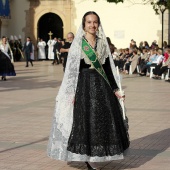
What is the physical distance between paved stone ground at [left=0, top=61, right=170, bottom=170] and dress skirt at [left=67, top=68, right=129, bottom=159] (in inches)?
17.3

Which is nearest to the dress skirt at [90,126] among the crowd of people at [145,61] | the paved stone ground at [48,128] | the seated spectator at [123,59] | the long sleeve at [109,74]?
the long sleeve at [109,74]

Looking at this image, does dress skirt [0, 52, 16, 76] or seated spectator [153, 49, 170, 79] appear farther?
seated spectator [153, 49, 170, 79]

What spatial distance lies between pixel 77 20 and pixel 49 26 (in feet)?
7.87

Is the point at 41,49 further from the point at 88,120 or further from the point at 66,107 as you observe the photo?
the point at 88,120

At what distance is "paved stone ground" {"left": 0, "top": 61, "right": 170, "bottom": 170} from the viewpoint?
7742 millimetres

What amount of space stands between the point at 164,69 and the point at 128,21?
49.5 feet

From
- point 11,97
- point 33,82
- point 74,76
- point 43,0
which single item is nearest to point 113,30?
point 43,0

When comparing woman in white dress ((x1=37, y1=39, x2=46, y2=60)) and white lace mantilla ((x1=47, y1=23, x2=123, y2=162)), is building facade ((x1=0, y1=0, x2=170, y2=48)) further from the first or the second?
white lace mantilla ((x1=47, y1=23, x2=123, y2=162))

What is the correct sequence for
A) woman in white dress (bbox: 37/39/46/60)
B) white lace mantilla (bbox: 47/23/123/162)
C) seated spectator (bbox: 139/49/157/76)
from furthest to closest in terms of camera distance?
woman in white dress (bbox: 37/39/46/60)
seated spectator (bbox: 139/49/157/76)
white lace mantilla (bbox: 47/23/123/162)

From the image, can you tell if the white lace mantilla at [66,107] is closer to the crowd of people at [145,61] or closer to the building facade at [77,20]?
the crowd of people at [145,61]

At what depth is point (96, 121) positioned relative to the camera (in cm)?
720

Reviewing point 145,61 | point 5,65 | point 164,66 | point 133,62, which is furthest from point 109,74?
point 133,62

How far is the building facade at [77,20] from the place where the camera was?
36.8 m

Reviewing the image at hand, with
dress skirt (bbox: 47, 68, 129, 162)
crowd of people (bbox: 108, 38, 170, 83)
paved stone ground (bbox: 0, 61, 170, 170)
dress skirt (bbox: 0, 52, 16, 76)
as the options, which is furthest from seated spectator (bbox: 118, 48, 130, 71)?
dress skirt (bbox: 47, 68, 129, 162)
